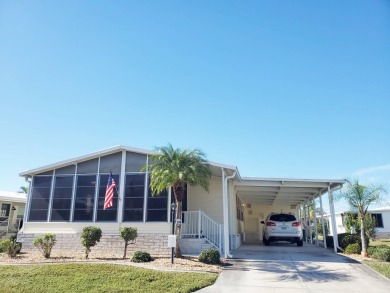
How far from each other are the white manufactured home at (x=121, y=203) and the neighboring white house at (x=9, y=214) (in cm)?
730

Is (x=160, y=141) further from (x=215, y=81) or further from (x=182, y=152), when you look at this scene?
(x=215, y=81)

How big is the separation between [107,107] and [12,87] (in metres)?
3.51

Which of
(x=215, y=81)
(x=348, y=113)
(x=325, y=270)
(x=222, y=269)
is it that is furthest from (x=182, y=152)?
(x=348, y=113)

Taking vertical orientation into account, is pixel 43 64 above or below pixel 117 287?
above

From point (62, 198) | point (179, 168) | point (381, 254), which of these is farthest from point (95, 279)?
point (381, 254)

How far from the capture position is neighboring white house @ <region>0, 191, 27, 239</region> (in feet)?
64.1

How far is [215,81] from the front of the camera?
12.1 metres

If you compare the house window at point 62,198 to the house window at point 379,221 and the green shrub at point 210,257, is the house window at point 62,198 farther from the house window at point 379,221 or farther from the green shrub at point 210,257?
the house window at point 379,221

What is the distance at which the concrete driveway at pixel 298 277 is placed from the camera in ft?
23.6

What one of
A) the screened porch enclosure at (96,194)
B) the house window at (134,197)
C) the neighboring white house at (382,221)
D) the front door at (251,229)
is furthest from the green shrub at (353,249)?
the neighboring white house at (382,221)

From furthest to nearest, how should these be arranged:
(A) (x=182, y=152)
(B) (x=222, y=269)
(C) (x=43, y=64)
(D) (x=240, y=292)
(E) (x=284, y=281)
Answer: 1. (A) (x=182, y=152)
2. (C) (x=43, y=64)
3. (B) (x=222, y=269)
4. (E) (x=284, y=281)
5. (D) (x=240, y=292)

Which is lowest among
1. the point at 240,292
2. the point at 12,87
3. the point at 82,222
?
the point at 240,292

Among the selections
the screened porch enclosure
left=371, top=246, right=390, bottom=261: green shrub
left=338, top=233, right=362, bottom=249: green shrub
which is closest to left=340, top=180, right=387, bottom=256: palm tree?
left=371, top=246, right=390, bottom=261: green shrub

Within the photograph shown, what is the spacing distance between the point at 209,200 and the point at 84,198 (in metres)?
5.63
